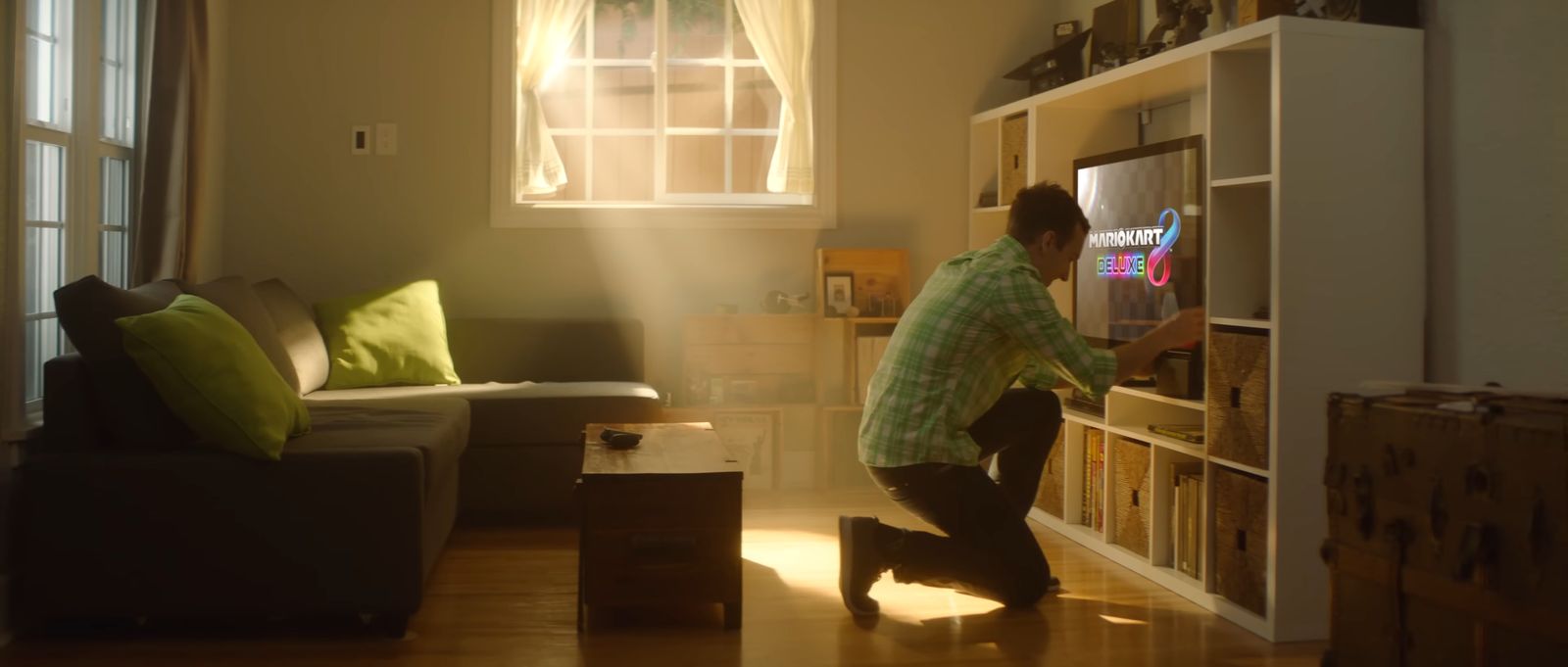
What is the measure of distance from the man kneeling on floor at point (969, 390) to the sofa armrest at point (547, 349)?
1.93m

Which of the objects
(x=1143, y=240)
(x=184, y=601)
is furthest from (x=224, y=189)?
(x=1143, y=240)

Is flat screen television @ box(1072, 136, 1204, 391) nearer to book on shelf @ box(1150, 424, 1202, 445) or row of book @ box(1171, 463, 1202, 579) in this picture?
book on shelf @ box(1150, 424, 1202, 445)

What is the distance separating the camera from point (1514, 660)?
2.08 metres

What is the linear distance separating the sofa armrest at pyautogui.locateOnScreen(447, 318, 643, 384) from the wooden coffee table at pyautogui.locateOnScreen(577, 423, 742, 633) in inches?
78.2

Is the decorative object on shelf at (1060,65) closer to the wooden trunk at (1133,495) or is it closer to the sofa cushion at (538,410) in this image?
the wooden trunk at (1133,495)

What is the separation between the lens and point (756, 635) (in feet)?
10.1

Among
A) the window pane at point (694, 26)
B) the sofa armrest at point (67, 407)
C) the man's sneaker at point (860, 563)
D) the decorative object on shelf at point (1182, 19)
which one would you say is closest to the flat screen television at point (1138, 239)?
the decorative object on shelf at point (1182, 19)

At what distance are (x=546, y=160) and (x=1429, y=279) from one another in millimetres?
3331

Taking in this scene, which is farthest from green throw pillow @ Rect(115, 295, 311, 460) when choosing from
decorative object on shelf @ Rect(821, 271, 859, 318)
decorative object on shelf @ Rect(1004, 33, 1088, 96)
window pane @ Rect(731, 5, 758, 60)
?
decorative object on shelf @ Rect(1004, 33, 1088, 96)

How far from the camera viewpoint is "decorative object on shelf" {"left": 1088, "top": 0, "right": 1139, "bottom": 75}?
4.54 metres

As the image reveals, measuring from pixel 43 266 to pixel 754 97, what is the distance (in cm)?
283

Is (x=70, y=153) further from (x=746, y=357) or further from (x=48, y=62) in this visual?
(x=746, y=357)

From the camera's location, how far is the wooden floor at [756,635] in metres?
2.87

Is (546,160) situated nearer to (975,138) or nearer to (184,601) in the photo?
(975,138)
